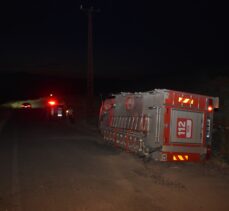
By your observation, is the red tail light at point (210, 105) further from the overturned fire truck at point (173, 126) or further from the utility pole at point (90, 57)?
the utility pole at point (90, 57)

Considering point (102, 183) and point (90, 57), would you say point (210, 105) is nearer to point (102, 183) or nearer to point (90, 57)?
point (102, 183)

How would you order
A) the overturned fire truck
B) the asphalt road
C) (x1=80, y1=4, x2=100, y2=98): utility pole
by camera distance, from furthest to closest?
(x1=80, y1=4, x2=100, y2=98): utility pole < the overturned fire truck < the asphalt road

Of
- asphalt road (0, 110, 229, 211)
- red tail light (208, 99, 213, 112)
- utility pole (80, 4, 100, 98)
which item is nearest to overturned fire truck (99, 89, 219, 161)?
red tail light (208, 99, 213, 112)

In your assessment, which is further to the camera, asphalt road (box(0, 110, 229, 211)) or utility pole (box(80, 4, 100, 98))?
utility pole (box(80, 4, 100, 98))

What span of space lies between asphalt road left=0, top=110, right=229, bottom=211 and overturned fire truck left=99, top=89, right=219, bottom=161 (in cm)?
50

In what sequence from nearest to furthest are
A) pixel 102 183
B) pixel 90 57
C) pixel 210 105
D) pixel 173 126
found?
pixel 102 183
pixel 173 126
pixel 210 105
pixel 90 57

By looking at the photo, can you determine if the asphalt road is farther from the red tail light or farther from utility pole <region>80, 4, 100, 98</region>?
utility pole <region>80, 4, 100, 98</region>

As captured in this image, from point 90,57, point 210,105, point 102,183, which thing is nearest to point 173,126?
point 210,105

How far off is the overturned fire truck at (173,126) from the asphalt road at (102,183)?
50 centimetres

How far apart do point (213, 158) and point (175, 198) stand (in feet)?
22.7

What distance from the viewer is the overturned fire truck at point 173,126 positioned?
47.1 ft

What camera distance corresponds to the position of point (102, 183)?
425 inches

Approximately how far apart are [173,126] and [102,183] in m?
4.65

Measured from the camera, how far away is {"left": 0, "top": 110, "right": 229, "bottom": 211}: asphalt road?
8.68 m
